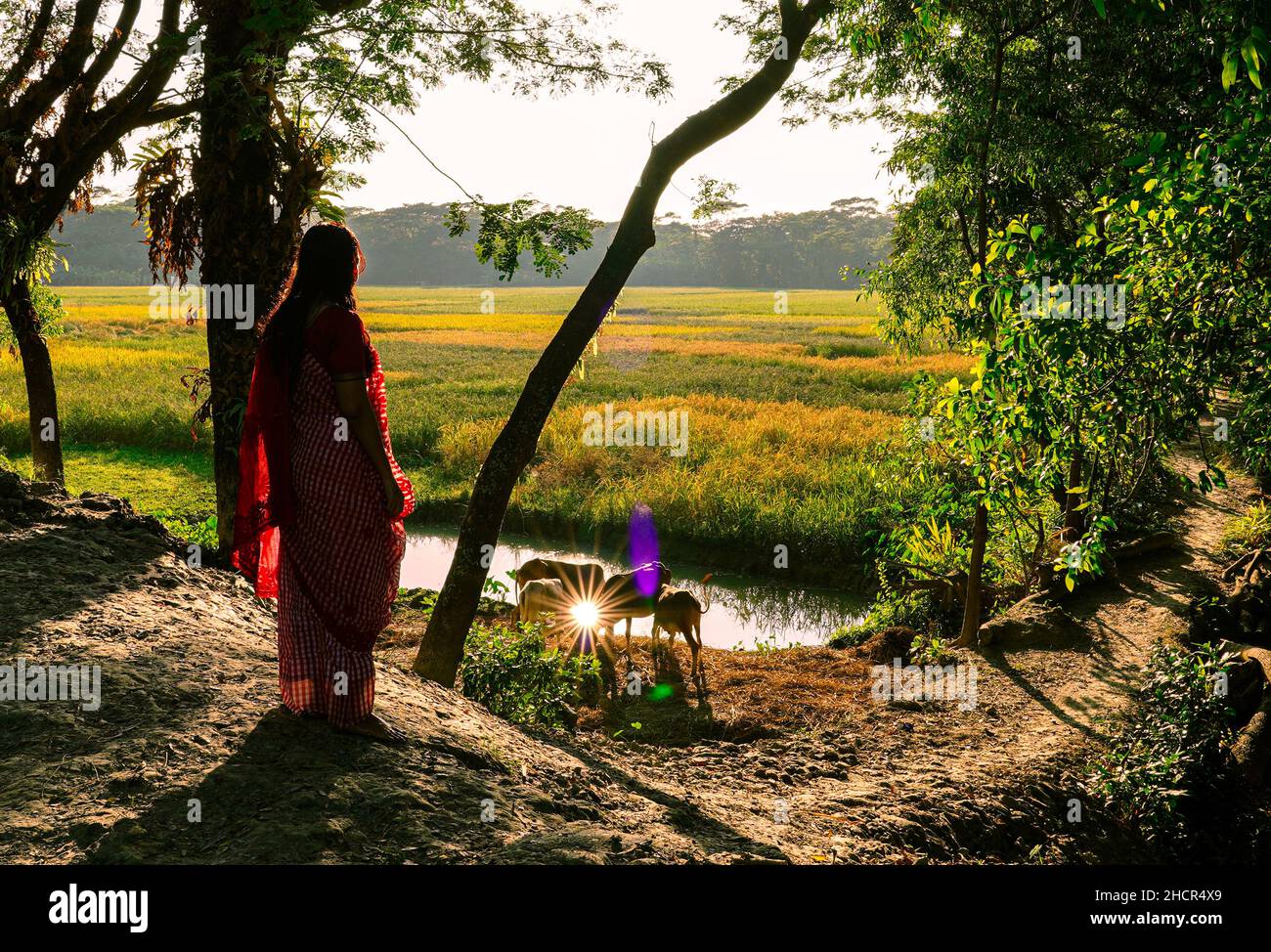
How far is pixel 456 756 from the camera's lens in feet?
12.7

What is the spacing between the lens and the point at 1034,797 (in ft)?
16.5

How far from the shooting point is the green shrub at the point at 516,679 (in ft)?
19.4

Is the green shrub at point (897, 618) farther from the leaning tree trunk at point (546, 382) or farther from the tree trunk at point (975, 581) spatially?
the leaning tree trunk at point (546, 382)

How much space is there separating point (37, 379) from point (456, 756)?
8749 millimetres

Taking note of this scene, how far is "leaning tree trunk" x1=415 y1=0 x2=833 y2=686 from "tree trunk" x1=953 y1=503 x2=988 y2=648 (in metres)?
3.42

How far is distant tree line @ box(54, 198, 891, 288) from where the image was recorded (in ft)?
431

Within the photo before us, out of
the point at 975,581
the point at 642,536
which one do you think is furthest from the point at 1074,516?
the point at 642,536

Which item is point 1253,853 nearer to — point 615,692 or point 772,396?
point 615,692

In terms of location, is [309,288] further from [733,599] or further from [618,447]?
[618,447]

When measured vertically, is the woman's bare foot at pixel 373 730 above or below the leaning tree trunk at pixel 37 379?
below

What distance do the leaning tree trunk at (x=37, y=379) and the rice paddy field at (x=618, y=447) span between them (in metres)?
1.47

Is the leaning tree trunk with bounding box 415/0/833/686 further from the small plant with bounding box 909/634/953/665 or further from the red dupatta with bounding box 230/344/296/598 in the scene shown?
the small plant with bounding box 909/634/953/665

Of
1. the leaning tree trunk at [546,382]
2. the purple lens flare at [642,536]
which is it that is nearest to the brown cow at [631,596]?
the leaning tree trunk at [546,382]

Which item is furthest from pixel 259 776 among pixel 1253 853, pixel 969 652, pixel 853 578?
pixel 853 578
